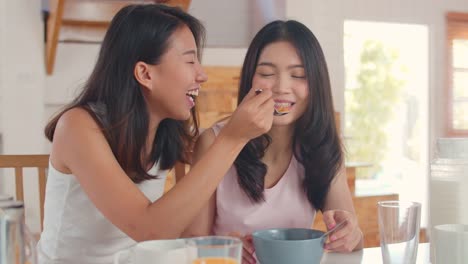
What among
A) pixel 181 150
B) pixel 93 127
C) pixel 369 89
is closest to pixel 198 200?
pixel 93 127

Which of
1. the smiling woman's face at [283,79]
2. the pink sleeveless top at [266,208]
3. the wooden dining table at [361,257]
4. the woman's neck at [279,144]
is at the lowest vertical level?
the wooden dining table at [361,257]

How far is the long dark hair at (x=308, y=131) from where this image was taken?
114 cm

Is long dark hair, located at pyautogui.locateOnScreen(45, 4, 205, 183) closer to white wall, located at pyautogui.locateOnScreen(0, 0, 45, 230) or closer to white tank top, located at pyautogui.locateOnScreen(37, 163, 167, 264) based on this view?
white tank top, located at pyautogui.locateOnScreen(37, 163, 167, 264)

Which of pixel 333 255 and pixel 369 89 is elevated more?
pixel 369 89

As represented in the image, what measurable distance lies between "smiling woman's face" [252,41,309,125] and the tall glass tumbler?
16.5 inches

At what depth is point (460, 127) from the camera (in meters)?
4.16

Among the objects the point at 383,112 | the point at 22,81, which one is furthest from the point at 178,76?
the point at 383,112

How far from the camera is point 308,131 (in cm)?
120

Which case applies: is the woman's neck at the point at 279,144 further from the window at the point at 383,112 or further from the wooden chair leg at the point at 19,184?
the window at the point at 383,112

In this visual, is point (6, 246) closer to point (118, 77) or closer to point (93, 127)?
point (93, 127)

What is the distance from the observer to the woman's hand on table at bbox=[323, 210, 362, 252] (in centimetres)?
83

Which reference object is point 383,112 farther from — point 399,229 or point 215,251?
point 215,251

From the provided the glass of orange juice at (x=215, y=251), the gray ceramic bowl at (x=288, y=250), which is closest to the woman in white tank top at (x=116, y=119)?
the gray ceramic bowl at (x=288, y=250)

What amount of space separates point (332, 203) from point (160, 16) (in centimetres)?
55
